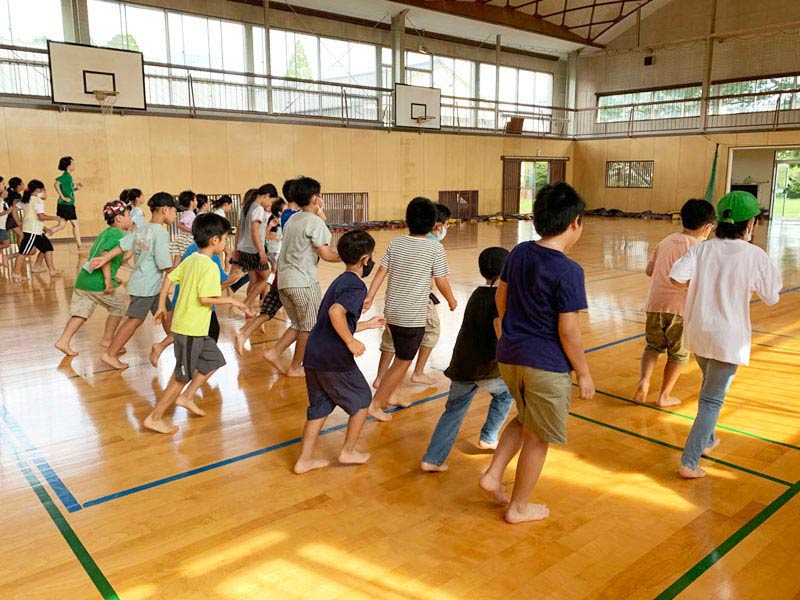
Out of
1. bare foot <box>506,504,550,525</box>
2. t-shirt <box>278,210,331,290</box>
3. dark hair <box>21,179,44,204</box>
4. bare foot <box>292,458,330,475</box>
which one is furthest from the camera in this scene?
dark hair <box>21,179,44,204</box>

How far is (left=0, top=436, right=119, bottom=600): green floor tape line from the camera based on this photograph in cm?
228

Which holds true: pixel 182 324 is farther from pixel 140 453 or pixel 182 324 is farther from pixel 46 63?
pixel 46 63

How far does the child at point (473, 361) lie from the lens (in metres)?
3.03

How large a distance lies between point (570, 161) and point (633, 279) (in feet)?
56.7

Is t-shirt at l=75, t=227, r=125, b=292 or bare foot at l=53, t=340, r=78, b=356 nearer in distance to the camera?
t-shirt at l=75, t=227, r=125, b=292

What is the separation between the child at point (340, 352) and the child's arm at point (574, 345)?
0.95 metres

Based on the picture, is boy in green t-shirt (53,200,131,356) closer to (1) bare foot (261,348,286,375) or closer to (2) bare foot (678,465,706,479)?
(1) bare foot (261,348,286,375)

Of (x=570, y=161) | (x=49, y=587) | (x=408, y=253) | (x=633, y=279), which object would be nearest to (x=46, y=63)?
(x=633, y=279)

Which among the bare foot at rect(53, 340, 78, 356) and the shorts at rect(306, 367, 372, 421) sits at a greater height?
the shorts at rect(306, 367, 372, 421)

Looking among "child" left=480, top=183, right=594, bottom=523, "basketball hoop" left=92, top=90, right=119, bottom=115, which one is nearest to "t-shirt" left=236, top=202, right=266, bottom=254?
"child" left=480, top=183, right=594, bottom=523

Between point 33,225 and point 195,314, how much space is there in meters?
6.88

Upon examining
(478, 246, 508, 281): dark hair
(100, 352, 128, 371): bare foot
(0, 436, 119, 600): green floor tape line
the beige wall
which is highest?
the beige wall

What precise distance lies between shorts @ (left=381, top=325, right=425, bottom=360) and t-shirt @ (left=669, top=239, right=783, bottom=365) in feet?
4.48

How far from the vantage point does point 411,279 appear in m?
3.57
